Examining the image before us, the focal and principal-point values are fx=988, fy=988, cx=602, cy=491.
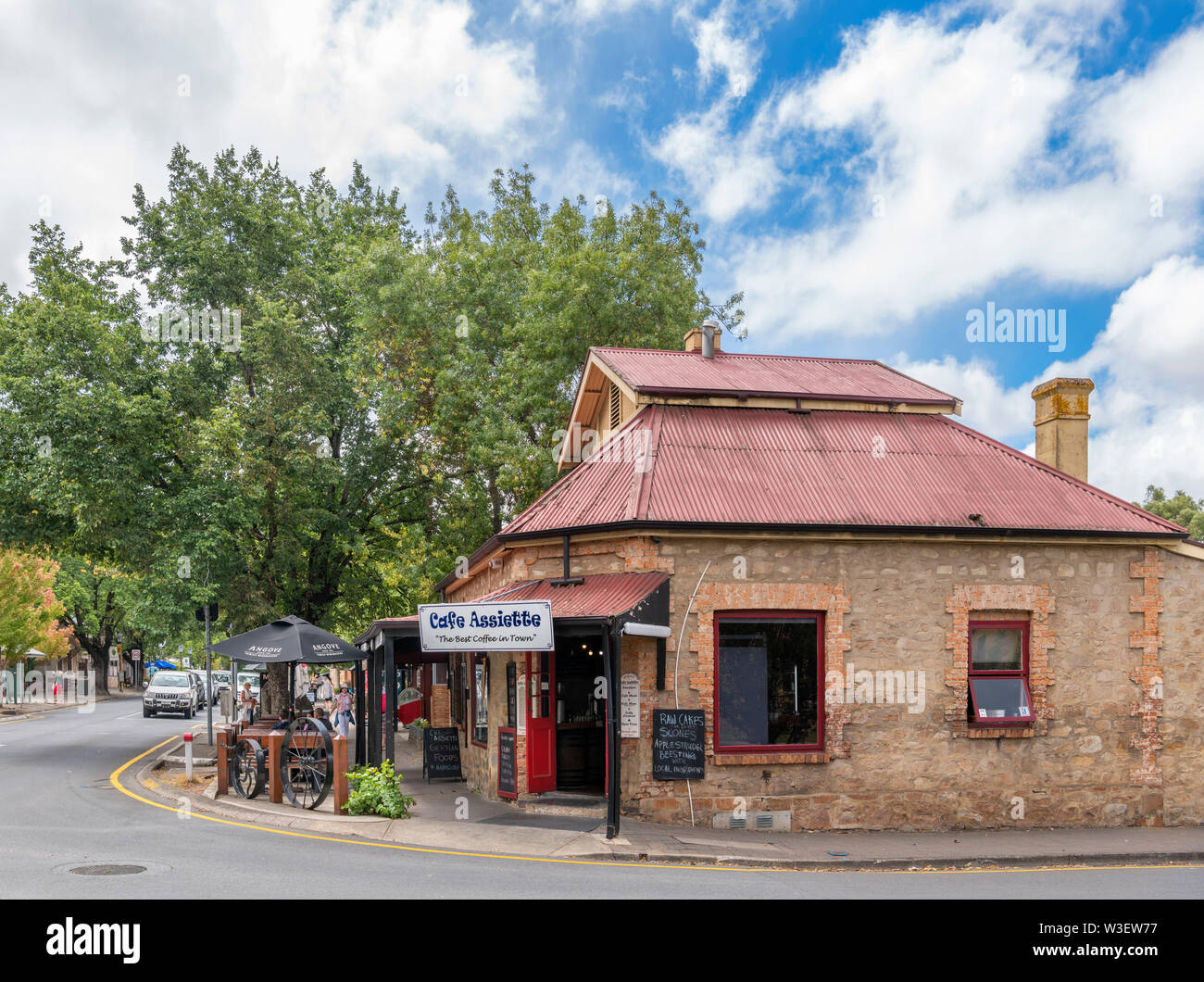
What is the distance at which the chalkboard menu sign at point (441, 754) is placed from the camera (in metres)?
19.2

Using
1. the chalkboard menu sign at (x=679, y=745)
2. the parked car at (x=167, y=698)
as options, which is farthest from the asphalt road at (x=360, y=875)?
the parked car at (x=167, y=698)

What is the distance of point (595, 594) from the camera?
13805 mm

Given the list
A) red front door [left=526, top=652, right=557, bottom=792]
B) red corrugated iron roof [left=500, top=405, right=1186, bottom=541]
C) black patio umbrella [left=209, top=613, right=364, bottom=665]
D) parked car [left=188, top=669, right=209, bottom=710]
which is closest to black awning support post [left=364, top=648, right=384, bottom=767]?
black patio umbrella [left=209, top=613, right=364, bottom=665]

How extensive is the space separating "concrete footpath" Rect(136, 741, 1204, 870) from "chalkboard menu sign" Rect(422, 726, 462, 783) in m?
4.19

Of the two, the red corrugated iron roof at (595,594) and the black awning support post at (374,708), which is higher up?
the red corrugated iron roof at (595,594)

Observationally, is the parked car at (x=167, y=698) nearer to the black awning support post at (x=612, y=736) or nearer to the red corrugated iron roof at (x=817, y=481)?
the red corrugated iron roof at (x=817, y=481)

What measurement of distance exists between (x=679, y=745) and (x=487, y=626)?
10.1 feet

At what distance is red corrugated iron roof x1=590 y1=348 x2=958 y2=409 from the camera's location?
16938mm

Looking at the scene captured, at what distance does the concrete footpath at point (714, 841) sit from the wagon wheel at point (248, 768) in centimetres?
53

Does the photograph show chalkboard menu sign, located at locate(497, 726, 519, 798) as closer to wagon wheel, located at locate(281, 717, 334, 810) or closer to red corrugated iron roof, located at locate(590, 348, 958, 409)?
wagon wheel, located at locate(281, 717, 334, 810)

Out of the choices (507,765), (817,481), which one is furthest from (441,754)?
(817,481)

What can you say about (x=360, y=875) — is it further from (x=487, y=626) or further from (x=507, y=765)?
(x=507, y=765)

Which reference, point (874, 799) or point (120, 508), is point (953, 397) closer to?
point (874, 799)

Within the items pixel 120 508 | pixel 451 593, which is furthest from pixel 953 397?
pixel 120 508
